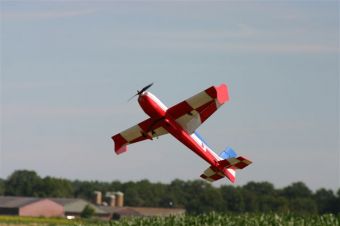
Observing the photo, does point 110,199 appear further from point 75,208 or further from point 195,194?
point 195,194

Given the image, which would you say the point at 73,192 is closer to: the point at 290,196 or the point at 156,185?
the point at 156,185

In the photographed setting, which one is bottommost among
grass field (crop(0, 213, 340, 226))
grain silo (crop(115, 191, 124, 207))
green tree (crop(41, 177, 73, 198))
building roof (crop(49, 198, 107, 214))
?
grass field (crop(0, 213, 340, 226))

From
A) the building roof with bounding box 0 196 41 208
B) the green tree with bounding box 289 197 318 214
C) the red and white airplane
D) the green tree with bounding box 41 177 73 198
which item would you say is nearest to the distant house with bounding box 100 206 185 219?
the building roof with bounding box 0 196 41 208

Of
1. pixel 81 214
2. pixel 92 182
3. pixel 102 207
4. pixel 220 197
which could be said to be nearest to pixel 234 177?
pixel 220 197

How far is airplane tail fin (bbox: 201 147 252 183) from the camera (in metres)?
40.7

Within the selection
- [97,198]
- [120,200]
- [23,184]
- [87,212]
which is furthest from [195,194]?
[23,184]

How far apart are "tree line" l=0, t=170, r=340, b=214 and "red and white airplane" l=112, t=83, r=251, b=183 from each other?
12.7 metres

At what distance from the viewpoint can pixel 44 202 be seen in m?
123

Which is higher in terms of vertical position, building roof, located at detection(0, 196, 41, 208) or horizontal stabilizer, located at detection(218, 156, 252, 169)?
building roof, located at detection(0, 196, 41, 208)

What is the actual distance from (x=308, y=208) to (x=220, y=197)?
46.3 feet

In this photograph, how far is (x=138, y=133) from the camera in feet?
131

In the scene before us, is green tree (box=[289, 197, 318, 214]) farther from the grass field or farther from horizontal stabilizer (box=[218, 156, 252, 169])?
horizontal stabilizer (box=[218, 156, 252, 169])

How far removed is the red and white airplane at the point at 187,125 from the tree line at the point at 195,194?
1269 cm

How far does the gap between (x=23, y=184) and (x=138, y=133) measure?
358 feet
